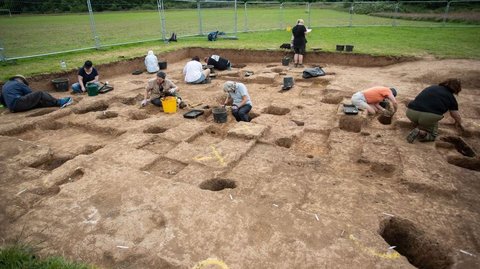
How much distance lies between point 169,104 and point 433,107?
19.7 feet

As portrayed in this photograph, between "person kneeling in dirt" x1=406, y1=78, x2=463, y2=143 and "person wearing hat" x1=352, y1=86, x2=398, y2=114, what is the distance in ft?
3.23

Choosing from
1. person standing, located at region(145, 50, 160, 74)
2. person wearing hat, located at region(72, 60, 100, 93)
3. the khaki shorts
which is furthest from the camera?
person standing, located at region(145, 50, 160, 74)

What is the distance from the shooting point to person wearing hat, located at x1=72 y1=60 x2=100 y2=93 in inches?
359

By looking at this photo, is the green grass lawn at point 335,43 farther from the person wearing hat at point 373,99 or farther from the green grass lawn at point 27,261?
the green grass lawn at point 27,261

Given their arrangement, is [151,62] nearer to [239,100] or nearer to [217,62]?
[217,62]

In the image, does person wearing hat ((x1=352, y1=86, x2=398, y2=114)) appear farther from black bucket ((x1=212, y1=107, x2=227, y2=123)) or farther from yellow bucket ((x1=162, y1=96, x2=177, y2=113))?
yellow bucket ((x1=162, y1=96, x2=177, y2=113))

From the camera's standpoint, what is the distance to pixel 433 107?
566 centimetres

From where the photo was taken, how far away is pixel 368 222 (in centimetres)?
370

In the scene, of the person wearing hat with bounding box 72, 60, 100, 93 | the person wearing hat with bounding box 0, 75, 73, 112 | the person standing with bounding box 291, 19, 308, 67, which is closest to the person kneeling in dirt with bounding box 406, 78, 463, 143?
the person standing with bounding box 291, 19, 308, 67

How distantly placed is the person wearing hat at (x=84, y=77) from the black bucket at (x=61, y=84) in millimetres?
602

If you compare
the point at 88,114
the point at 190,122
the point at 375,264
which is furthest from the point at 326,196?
the point at 88,114

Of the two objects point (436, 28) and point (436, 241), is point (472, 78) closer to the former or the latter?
point (436, 241)

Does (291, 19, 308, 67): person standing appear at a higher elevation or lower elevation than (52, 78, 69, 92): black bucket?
higher

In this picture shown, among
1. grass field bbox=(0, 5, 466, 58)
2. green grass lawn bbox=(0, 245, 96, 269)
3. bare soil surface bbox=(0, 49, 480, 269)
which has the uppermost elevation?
grass field bbox=(0, 5, 466, 58)
